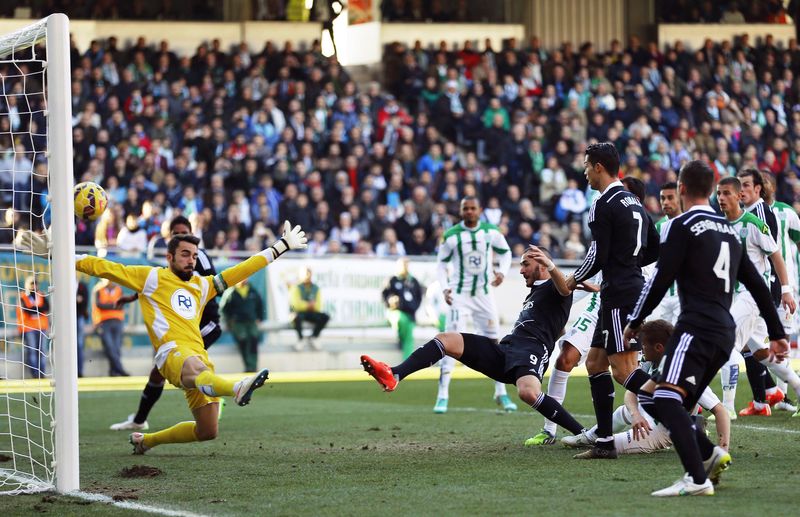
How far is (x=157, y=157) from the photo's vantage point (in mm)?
22812

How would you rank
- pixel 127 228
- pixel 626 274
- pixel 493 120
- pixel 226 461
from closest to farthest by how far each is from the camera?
pixel 626 274
pixel 226 461
pixel 127 228
pixel 493 120

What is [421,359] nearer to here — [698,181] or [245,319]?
[698,181]

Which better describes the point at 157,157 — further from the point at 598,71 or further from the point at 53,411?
the point at 53,411

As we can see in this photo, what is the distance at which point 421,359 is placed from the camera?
28.8ft

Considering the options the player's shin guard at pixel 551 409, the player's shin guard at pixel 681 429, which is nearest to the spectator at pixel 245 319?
the player's shin guard at pixel 551 409

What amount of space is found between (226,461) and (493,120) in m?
18.3

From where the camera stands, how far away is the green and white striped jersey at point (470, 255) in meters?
14.2

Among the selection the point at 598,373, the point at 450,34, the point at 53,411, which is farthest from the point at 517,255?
the point at 53,411

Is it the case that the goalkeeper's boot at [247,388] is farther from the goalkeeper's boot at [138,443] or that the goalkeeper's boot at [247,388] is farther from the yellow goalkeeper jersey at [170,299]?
the goalkeeper's boot at [138,443]

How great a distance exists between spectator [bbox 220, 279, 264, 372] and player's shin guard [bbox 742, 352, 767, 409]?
10199mm

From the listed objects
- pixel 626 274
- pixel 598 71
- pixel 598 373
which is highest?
pixel 598 71

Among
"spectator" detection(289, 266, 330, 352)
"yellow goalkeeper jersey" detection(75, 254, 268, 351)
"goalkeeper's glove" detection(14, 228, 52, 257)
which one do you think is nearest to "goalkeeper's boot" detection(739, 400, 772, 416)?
"yellow goalkeeper jersey" detection(75, 254, 268, 351)

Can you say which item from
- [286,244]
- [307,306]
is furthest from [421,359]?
[307,306]

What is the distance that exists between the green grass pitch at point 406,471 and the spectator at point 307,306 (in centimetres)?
734
